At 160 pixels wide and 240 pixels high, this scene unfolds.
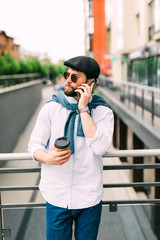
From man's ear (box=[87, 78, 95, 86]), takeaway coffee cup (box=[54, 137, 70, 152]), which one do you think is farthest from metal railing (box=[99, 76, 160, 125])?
takeaway coffee cup (box=[54, 137, 70, 152])

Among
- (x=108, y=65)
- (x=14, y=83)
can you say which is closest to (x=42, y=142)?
(x=14, y=83)

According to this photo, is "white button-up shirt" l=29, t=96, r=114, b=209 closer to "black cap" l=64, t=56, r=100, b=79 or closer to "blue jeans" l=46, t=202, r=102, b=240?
"blue jeans" l=46, t=202, r=102, b=240

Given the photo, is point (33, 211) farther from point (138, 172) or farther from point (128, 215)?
point (138, 172)

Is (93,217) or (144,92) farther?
(144,92)

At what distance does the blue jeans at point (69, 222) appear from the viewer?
2.02m

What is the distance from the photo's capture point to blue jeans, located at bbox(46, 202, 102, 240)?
202cm

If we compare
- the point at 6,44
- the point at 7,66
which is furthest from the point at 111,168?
the point at 6,44

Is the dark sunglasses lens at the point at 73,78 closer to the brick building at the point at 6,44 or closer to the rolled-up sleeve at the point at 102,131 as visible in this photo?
the rolled-up sleeve at the point at 102,131

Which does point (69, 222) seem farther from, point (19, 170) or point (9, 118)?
point (9, 118)

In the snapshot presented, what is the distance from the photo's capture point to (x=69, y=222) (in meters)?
2.07

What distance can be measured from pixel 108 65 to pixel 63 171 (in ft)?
135

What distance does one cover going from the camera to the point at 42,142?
2.02m

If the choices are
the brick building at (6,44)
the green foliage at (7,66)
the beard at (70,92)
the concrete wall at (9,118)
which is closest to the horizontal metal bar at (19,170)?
the beard at (70,92)

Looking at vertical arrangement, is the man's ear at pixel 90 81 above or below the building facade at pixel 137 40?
below
